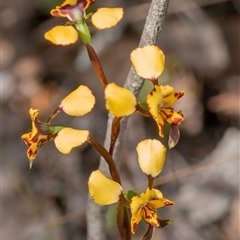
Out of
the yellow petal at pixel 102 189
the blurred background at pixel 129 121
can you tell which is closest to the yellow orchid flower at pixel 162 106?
the yellow petal at pixel 102 189

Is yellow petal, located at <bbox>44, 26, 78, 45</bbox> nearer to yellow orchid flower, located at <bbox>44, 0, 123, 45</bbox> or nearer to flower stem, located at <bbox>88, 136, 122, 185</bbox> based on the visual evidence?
yellow orchid flower, located at <bbox>44, 0, 123, 45</bbox>

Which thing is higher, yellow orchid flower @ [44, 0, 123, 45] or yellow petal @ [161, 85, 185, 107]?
yellow orchid flower @ [44, 0, 123, 45]

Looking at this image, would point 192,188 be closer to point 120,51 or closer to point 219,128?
point 219,128

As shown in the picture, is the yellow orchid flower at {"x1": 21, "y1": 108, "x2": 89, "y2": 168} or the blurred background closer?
the yellow orchid flower at {"x1": 21, "y1": 108, "x2": 89, "y2": 168}

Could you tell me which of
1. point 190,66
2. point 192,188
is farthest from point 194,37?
point 192,188

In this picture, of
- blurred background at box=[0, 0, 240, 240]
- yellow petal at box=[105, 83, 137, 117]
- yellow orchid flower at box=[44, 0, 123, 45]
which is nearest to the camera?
yellow petal at box=[105, 83, 137, 117]

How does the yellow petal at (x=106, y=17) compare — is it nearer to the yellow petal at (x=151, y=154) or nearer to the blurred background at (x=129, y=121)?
the yellow petal at (x=151, y=154)

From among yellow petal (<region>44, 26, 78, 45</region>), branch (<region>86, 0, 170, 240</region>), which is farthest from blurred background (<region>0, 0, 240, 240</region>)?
yellow petal (<region>44, 26, 78, 45</region>)
